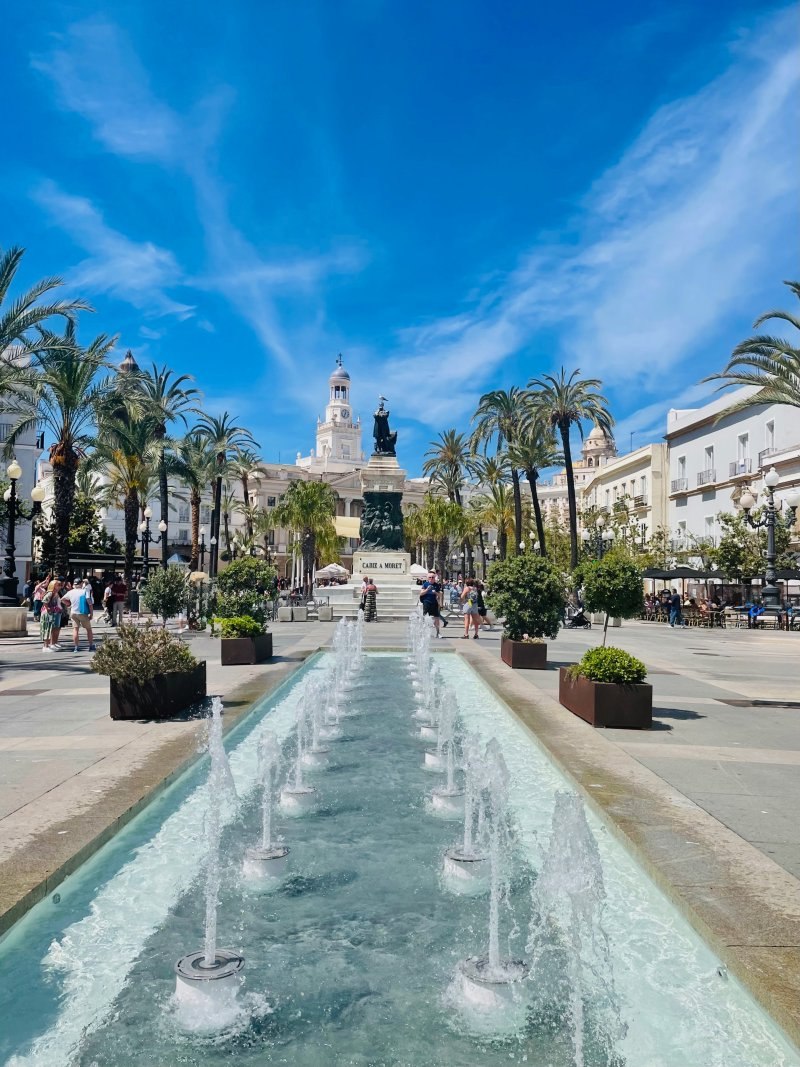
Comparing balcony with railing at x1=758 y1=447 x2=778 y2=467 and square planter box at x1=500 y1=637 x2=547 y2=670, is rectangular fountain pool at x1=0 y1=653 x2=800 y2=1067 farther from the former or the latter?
balcony with railing at x1=758 y1=447 x2=778 y2=467

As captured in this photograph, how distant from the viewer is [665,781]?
7.07 meters

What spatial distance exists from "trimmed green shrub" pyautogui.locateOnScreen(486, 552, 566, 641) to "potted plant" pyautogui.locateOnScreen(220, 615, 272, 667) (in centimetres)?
444

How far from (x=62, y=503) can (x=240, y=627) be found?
12715 mm

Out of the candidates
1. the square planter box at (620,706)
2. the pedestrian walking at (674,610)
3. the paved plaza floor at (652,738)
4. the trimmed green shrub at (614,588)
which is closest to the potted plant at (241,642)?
the paved plaza floor at (652,738)

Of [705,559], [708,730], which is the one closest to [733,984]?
[708,730]

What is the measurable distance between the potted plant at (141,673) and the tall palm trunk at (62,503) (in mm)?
15231

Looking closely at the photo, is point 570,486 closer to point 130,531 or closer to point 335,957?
point 130,531

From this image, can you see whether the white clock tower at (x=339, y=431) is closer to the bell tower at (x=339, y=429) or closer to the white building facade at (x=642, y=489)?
the bell tower at (x=339, y=429)

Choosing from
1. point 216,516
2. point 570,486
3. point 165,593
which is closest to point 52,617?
point 165,593

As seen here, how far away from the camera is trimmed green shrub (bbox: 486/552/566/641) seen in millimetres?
15250

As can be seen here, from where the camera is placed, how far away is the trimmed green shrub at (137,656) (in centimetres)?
980

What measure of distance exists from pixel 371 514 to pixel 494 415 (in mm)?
10173

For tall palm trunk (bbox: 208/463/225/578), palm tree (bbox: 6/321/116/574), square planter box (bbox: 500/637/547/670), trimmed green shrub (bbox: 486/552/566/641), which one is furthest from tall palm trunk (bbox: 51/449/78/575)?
tall palm trunk (bbox: 208/463/225/578)

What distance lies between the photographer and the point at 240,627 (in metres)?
15.9
